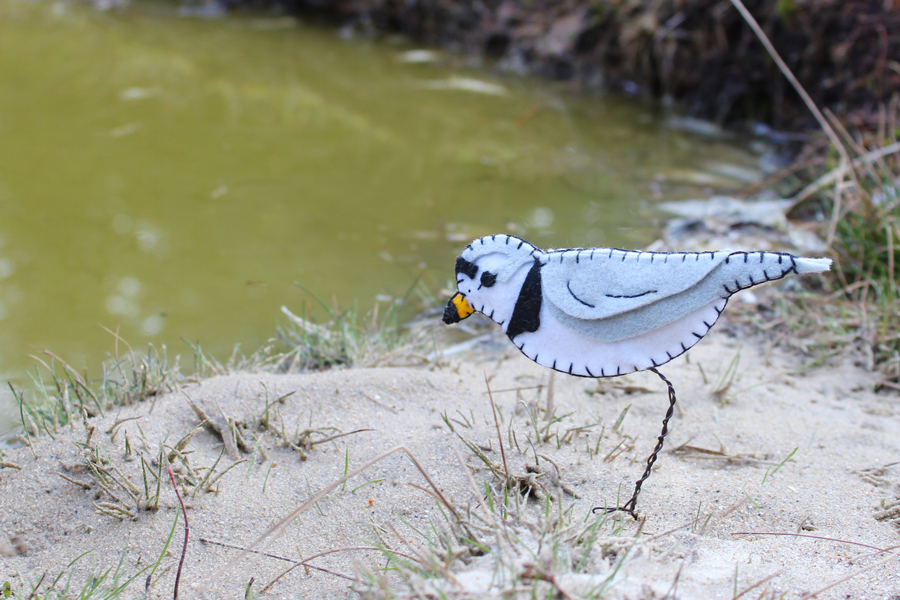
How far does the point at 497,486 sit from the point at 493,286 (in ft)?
1.71

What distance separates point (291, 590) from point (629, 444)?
3.21 feet

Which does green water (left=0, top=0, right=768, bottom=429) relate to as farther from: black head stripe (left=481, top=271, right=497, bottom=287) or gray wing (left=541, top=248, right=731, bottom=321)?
gray wing (left=541, top=248, right=731, bottom=321)

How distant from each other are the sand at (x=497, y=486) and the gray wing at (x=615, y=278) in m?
0.43

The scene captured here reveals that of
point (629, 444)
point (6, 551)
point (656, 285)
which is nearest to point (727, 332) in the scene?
point (629, 444)

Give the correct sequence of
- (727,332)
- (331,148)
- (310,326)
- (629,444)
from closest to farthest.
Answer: (629,444)
(310,326)
(727,332)
(331,148)

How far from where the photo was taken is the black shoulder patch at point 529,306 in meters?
1.51

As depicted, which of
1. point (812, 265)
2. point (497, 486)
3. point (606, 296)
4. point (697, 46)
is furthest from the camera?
point (697, 46)

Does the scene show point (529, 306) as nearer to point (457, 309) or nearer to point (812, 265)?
point (457, 309)

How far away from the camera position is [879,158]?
3.16 m

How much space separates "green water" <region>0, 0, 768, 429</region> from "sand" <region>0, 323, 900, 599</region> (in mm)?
809

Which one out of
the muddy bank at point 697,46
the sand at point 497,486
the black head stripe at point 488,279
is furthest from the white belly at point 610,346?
the muddy bank at point 697,46

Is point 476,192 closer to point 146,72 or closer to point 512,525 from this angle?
point 512,525

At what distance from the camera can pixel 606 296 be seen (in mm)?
1454

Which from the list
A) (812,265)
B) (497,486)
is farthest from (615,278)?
(497,486)
